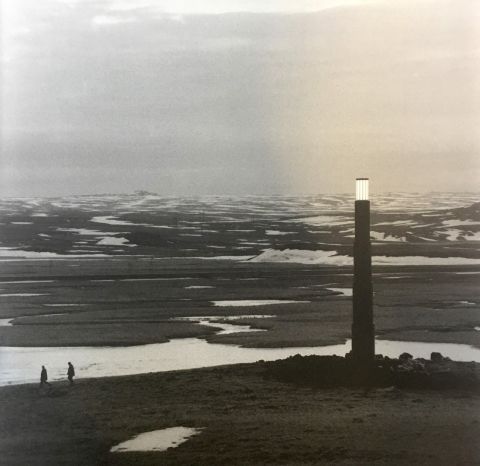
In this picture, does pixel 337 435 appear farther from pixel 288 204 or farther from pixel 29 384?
pixel 288 204

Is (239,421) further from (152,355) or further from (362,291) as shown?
(152,355)

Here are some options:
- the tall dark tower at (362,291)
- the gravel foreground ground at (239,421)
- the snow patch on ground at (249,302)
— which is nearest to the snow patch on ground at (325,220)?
the snow patch on ground at (249,302)

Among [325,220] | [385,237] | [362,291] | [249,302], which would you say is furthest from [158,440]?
[325,220]

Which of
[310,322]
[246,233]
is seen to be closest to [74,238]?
[246,233]

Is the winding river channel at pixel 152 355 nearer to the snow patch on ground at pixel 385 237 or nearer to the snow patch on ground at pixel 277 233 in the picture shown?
the snow patch on ground at pixel 385 237

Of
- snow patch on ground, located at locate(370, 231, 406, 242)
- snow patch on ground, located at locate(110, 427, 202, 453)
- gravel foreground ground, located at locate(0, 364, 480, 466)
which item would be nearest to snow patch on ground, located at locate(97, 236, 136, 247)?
snow patch on ground, located at locate(370, 231, 406, 242)

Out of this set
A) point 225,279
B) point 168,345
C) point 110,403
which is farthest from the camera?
point 225,279

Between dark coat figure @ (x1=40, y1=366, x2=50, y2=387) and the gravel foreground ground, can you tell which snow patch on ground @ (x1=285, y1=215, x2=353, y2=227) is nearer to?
the gravel foreground ground
